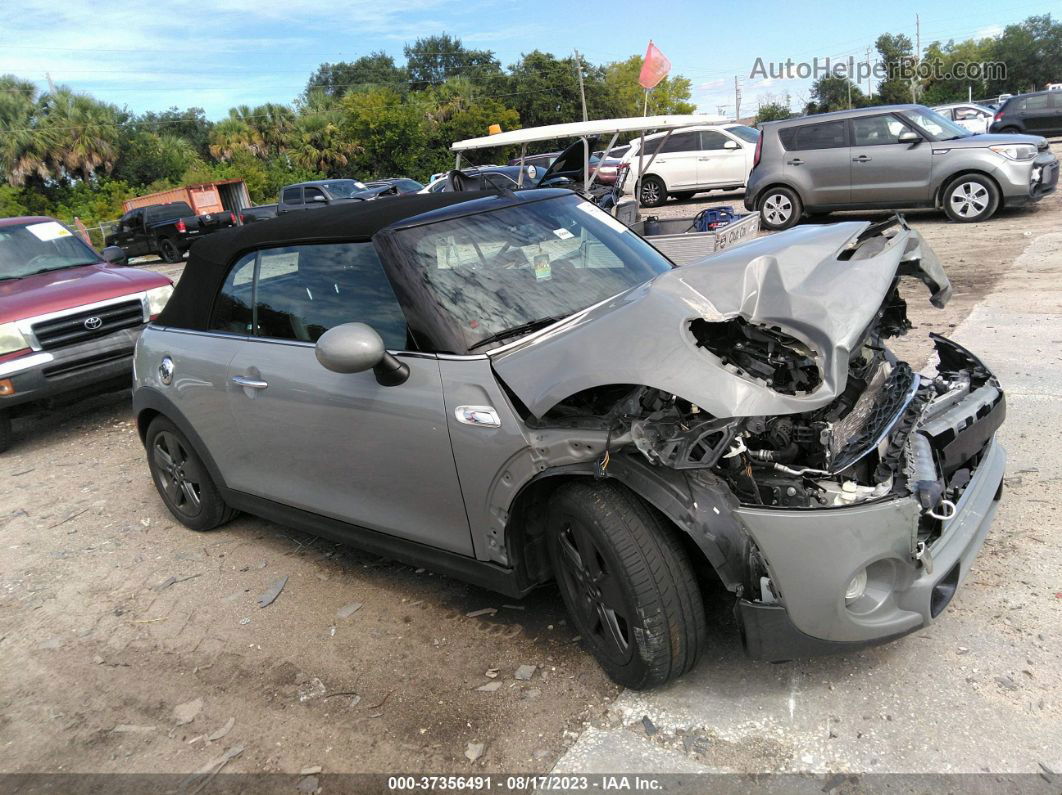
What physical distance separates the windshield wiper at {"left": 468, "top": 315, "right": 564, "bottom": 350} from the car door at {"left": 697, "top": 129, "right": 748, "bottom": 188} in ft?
51.7

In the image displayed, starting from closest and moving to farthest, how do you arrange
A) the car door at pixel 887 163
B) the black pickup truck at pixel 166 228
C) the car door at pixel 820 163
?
the car door at pixel 887 163, the car door at pixel 820 163, the black pickup truck at pixel 166 228

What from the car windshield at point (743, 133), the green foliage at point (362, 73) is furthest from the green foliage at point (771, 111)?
the car windshield at point (743, 133)

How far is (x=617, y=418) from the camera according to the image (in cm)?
256

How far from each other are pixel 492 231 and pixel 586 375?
1197 mm

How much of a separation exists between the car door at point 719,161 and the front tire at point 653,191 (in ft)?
2.77

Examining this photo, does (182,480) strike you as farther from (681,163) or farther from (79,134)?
(79,134)

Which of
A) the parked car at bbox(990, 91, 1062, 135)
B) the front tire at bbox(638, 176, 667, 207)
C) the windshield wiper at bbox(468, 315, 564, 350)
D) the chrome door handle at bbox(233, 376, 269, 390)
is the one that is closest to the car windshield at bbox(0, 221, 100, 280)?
the chrome door handle at bbox(233, 376, 269, 390)

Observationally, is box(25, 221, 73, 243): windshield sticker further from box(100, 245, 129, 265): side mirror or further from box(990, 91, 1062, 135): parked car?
box(990, 91, 1062, 135): parked car

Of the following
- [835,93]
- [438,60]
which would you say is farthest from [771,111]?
[438,60]

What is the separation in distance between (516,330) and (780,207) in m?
10.7

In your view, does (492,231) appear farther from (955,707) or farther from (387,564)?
(955,707)

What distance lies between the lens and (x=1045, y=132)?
22078 millimetres

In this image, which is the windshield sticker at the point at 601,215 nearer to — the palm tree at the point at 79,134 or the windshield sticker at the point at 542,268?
the windshield sticker at the point at 542,268

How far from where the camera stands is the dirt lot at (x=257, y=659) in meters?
2.79
